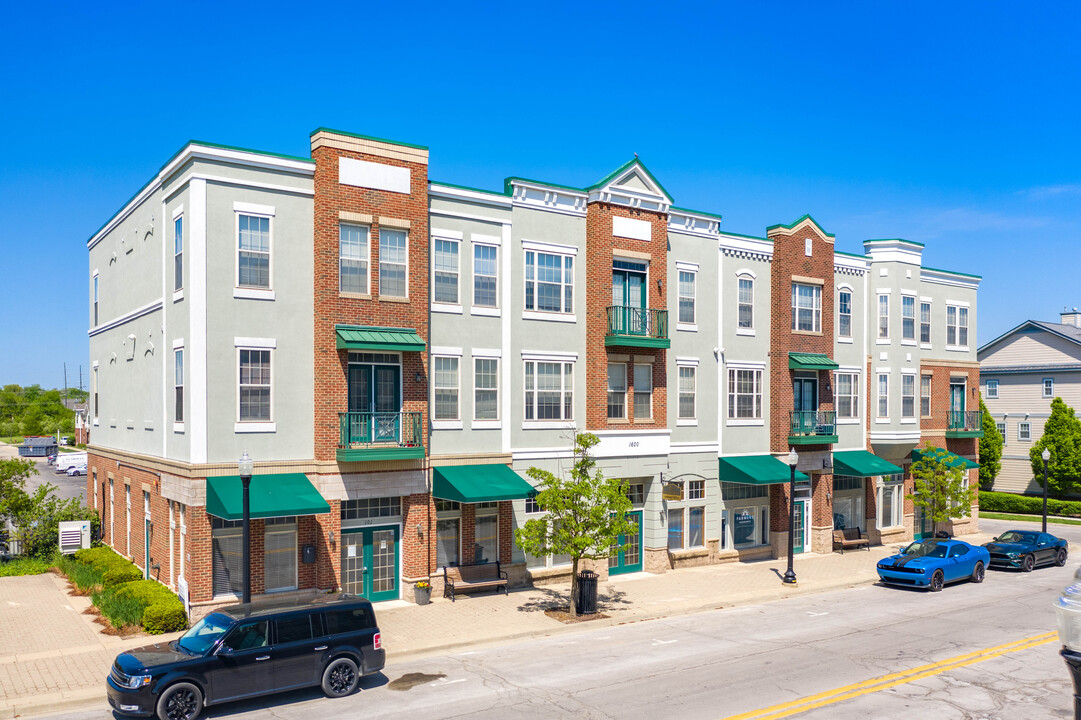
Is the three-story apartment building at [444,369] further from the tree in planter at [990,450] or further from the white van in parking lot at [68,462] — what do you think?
the white van in parking lot at [68,462]

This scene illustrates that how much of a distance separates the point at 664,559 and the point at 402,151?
643 inches

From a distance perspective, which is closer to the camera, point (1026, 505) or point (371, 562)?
point (371, 562)

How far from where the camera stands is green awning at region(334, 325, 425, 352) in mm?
22078

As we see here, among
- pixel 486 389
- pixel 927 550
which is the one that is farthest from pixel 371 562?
pixel 927 550

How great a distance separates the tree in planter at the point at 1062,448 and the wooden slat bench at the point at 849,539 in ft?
69.2

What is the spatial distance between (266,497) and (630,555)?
13389 mm

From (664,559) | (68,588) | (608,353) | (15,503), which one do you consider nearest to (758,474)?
(664,559)

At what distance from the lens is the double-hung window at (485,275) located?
2553 centimetres

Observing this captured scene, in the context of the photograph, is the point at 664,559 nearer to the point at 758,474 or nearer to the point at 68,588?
the point at 758,474

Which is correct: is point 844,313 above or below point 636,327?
above

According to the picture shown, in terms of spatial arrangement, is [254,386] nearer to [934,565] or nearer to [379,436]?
[379,436]

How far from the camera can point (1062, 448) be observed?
5041cm

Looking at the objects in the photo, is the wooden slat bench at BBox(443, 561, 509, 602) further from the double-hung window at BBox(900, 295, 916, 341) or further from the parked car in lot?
the double-hung window at BBox(900, 295, 916, 341)

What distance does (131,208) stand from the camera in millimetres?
27219
